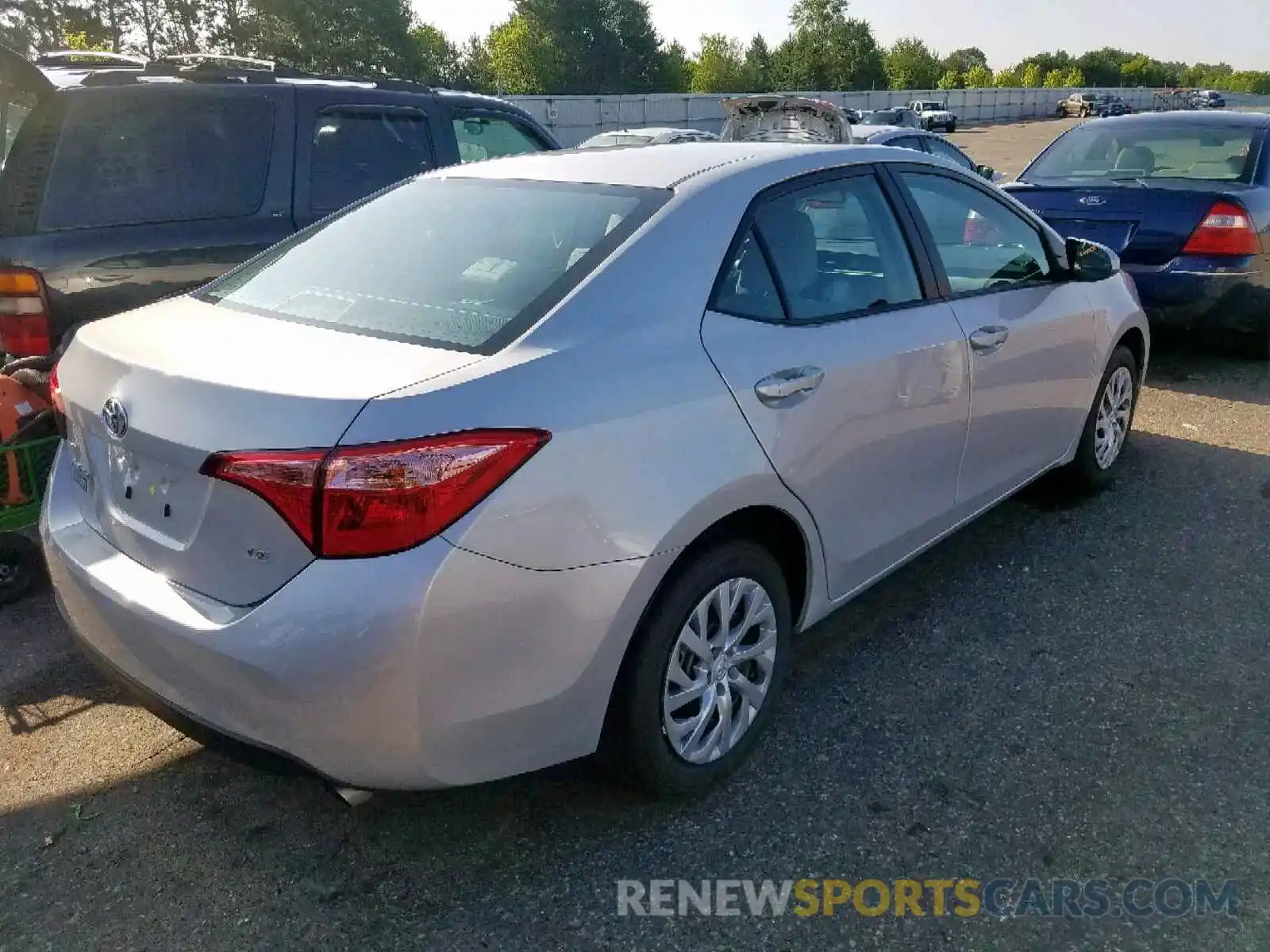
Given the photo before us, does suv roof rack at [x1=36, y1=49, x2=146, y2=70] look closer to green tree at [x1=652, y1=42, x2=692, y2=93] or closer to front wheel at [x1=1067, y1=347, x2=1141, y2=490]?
front wheel at [x1=1067, y1=347, x2=1141, y2=490]

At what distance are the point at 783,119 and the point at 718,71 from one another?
289 feet

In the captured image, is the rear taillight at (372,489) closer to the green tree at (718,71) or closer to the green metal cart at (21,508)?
the green metal cart at (21,508)

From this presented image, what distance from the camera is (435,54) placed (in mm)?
75312

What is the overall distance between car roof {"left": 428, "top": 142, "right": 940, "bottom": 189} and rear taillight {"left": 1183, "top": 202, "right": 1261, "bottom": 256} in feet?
13.2

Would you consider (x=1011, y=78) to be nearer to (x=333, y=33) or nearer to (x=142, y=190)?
(x=333, y=33)

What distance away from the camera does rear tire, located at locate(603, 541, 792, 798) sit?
245 cm

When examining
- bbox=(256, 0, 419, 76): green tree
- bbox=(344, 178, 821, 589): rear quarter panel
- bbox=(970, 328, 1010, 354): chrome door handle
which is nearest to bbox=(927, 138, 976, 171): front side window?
bbox=(970, 328, 1010, 354): chrome door handle

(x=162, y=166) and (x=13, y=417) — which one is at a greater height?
(x=162, y=166)

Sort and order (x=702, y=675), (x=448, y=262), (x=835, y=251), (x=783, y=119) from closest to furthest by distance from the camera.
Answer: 1. (x=702, y=675)
2. (x=448, y=262)
3. (x=835, y=251)
4. (x=783, y=119)

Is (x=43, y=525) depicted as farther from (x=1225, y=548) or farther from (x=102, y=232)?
(x=1225, y=548)

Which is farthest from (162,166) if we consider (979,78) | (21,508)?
(979,78)

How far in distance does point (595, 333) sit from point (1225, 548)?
10.5 ft

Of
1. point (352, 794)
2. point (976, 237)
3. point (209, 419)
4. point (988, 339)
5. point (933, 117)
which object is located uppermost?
point (933, 117)

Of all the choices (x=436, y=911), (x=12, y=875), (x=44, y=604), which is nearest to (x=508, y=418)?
(x=436, y=911)
